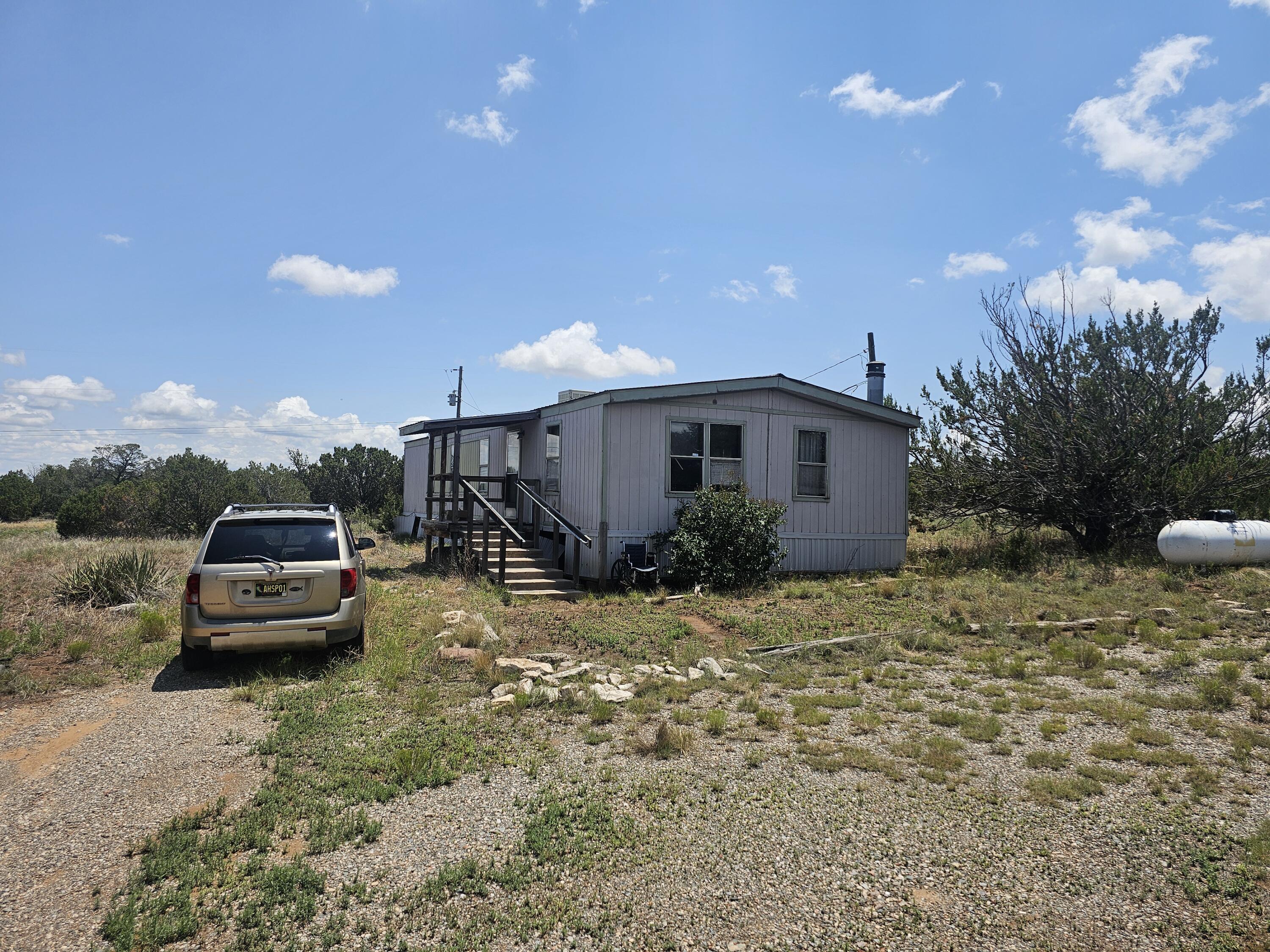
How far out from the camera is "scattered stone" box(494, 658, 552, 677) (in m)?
6.51

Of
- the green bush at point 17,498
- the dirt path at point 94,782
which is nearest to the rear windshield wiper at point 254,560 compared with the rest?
the dirt path at point 94,782

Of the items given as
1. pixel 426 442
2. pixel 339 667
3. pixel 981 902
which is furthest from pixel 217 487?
pixel 981 902

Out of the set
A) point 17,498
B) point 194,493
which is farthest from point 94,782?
point 17,498

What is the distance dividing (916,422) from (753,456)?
3.63 metres

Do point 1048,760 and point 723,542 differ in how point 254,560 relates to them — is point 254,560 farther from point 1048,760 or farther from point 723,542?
point 723,542

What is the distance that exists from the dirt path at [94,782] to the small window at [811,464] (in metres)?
9.76

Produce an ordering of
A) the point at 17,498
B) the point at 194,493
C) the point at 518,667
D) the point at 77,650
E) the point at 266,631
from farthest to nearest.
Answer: the point at 17,498 < the point at 194,493 < the point at 77,650 < the point at 518,667 < the point at 266,631

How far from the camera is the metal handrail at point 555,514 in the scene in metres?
11.8

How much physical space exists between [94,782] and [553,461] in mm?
10182

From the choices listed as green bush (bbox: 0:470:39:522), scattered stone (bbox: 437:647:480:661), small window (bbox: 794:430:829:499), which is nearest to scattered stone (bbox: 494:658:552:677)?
scattered stone (bbox: 437:647:480:661)

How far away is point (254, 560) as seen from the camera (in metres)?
6.58

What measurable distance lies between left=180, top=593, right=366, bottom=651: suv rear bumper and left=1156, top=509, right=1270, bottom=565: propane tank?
12.3m

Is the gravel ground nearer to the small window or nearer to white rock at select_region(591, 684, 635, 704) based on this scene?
white rock at select_region(591, 684, 635, 704)

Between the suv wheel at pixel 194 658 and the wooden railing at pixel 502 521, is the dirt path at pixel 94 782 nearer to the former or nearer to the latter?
the suv wheel at pixel 194 658
